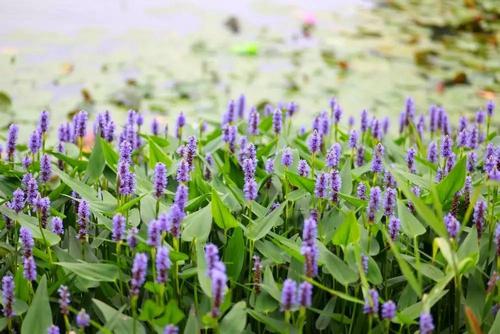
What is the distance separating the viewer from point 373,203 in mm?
1887

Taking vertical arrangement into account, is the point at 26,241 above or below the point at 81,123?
below

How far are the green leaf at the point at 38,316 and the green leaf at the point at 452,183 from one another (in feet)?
3.83

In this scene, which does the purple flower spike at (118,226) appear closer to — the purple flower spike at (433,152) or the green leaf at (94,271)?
the green leaf at (94,271)

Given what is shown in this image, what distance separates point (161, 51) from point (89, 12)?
136 centimetres

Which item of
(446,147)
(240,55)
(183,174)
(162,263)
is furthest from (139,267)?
(240,55)

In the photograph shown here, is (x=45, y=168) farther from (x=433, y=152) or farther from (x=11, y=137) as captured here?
(x=433, y=152)

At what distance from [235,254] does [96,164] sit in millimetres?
623

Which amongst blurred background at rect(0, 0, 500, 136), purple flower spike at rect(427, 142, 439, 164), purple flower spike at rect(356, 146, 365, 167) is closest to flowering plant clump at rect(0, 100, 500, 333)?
purple flower spike at rect(427, 142, 439, 164)

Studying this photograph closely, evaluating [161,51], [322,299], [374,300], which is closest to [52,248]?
[322,299]

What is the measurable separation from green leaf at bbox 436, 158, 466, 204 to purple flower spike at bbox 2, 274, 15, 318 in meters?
1.23

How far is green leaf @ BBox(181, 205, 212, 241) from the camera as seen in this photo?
191 cm

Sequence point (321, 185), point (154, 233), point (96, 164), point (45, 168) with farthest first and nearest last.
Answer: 1. point (96, 164)
2. point (45, 168)
3. point (321, 185)
4. point (154, 233)

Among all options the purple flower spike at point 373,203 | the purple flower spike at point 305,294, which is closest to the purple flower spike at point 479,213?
the purple flower spike at point 373,203

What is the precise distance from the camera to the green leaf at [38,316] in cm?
172
